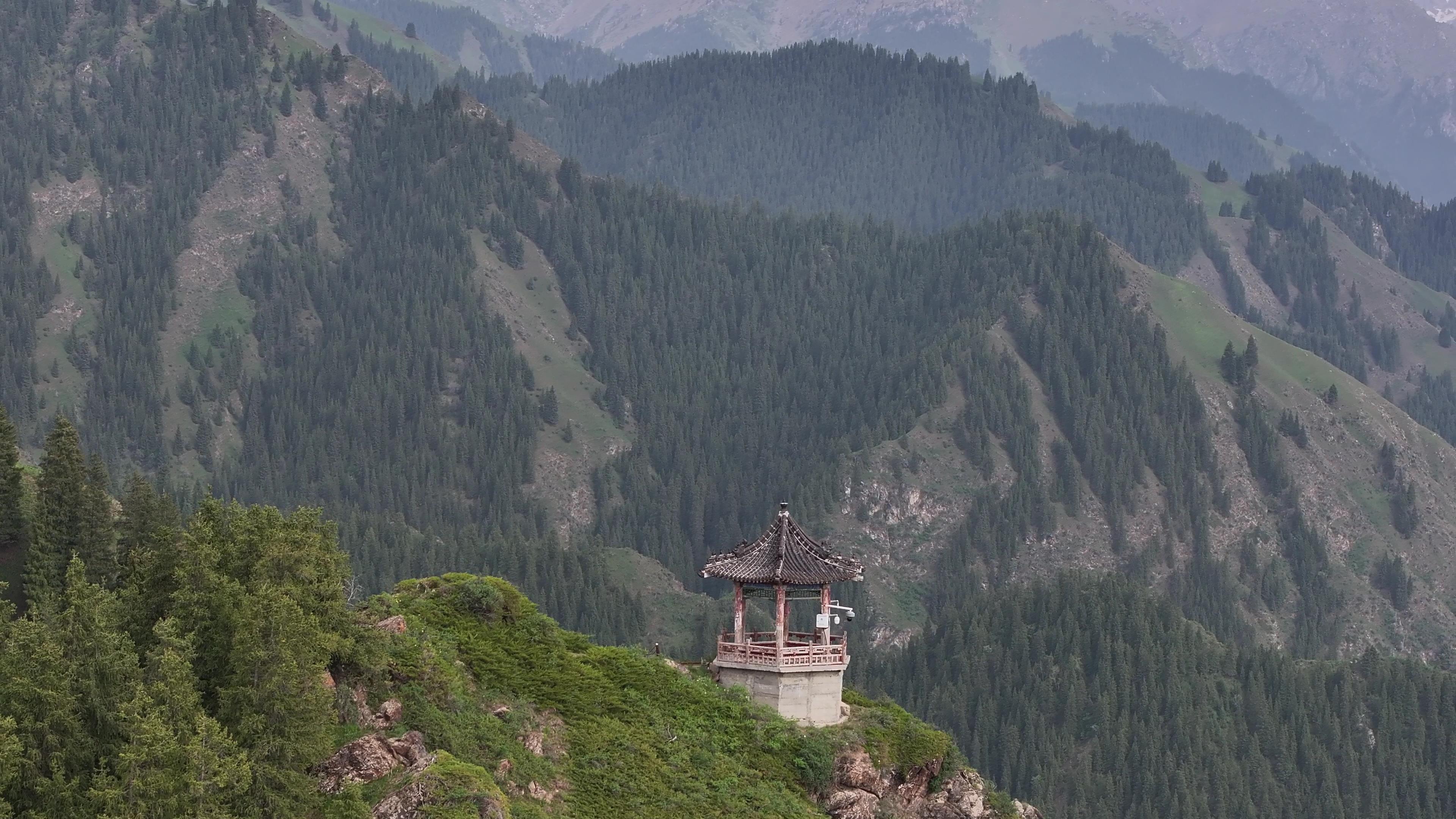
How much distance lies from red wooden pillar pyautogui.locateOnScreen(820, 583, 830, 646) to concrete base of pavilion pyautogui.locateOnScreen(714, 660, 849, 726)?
1.80m

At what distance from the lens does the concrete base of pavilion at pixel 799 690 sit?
12388 centimetres

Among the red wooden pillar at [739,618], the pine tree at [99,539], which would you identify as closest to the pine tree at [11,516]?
the pine tree at [99,539]

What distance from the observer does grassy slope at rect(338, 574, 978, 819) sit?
108625mm

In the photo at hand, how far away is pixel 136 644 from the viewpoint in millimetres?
109125

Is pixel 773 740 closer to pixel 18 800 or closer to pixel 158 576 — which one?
pixel 158 576

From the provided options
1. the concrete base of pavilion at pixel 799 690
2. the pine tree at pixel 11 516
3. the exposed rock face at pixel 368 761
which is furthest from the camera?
the pine tree at pixel 11 516

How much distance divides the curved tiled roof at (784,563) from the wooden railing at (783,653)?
3.23 metres

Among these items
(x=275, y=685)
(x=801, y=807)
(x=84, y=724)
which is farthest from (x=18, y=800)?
(x=801, y=807)

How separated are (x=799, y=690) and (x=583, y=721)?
13221 mm

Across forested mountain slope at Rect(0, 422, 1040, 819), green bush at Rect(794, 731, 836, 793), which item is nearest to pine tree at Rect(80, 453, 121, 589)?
forested mountain slope at Rect(0, 422, 1040, 819)

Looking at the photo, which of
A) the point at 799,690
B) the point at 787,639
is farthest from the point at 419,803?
the point at 787,639

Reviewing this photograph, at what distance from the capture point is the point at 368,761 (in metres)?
102

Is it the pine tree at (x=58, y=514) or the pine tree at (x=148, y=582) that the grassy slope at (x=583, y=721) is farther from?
the pine tree at (x=58, y=514)

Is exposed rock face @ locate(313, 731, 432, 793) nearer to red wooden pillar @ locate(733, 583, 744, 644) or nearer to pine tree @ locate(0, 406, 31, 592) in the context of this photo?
red wooden pillar @ locate(733, 583, 744, 644)
